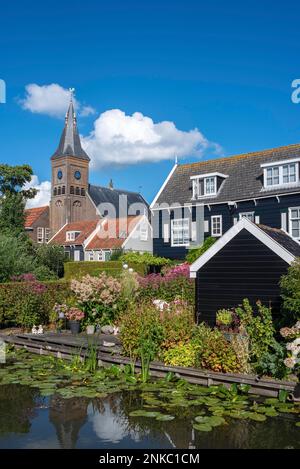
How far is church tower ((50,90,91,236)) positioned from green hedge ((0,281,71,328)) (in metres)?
45.5

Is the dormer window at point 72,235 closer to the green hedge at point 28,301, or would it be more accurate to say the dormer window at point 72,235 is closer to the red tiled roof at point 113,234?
the red tiled roof at point 113,234

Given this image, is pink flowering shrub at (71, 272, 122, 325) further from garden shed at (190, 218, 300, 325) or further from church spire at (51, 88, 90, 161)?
church spire at (51, 88, 90, 161)

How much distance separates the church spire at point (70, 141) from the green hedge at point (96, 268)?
34.1m

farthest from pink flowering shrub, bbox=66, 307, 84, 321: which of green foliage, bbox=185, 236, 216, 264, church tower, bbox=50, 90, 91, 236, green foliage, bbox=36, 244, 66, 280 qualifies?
church tower, bbox=50, 90, 91, 236

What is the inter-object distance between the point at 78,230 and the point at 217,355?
156 ft

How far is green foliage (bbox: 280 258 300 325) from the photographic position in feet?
37.1

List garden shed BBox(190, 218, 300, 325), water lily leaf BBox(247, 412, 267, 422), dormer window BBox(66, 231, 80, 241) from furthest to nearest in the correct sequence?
dormer window BBox(66, 231, 80, 241) → garden shed BBox(190, 218, 300, 325) → water lily leaf BBox(247, 412, 267, 422)

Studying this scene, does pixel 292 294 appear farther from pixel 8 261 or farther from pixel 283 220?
pixel 283 220

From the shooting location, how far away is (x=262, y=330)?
429 inches

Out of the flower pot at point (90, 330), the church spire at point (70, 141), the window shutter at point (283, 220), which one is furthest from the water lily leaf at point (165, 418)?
the church spire at point (70, 141)

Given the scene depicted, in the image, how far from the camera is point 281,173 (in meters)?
29.0

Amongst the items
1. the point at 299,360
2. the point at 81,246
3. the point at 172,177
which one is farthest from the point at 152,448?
the point at 81,246

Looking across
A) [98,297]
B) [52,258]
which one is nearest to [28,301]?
[98,297]

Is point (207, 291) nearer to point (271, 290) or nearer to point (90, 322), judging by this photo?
point (271, 290)
